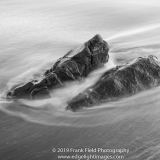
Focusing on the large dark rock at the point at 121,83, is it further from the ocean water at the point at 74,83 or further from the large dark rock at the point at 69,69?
the large dark rock at the point at 69,69

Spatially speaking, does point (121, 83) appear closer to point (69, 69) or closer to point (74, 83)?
point (74, 83)

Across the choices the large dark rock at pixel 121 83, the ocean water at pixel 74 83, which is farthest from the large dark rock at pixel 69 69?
the large dark rock at pixel 121 83

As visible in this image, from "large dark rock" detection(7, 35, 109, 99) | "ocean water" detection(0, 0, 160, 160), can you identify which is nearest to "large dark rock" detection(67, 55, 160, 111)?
"ocean water" detection(0, 0, 160, 160)

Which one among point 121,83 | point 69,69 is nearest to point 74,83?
point 69,69

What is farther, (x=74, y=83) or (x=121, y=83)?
(x=74, y=83)

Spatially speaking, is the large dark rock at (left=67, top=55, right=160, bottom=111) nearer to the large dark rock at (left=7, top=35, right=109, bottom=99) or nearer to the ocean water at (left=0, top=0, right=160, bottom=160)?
the ocean water at (left=0, top=0, right=160, bottom=160)

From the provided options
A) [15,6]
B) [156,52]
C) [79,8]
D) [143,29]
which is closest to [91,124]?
[156,52]
